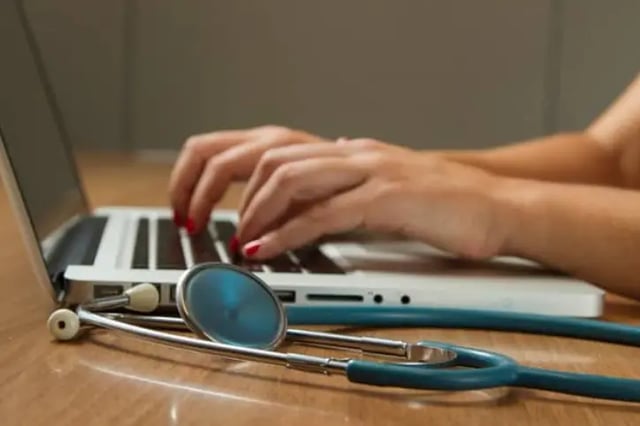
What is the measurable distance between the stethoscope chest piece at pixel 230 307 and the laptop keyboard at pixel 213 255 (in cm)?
15

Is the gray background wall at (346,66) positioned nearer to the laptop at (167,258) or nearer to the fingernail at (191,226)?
the laptop at (167,258)

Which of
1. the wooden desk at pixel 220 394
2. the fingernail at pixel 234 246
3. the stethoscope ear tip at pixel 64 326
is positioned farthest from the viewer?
the fingernail at pixel 234 246

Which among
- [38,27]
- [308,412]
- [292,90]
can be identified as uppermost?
[308,412]

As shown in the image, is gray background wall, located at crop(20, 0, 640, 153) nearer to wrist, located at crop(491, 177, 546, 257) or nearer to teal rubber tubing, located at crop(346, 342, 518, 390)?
wrist, located at crop(491, 177, 546, 257)

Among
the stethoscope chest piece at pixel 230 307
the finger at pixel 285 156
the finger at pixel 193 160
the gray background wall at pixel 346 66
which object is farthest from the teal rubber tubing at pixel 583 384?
the gray background wall at pixel 346 66

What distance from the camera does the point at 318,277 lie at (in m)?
0.63

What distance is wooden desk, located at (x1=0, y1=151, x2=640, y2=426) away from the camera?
393 mm

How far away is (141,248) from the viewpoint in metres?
0.77

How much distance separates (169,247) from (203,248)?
0.03 m

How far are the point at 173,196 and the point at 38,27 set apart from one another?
189 centimetres

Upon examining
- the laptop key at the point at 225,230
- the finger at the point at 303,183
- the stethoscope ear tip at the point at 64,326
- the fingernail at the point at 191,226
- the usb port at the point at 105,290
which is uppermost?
the stethoscope ear tip at the point at 64,326

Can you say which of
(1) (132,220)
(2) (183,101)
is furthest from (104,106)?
(1) (132,220)

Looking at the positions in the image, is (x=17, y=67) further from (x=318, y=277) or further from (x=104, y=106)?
(x=104, y=106)

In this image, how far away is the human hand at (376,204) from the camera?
2.35 ft
